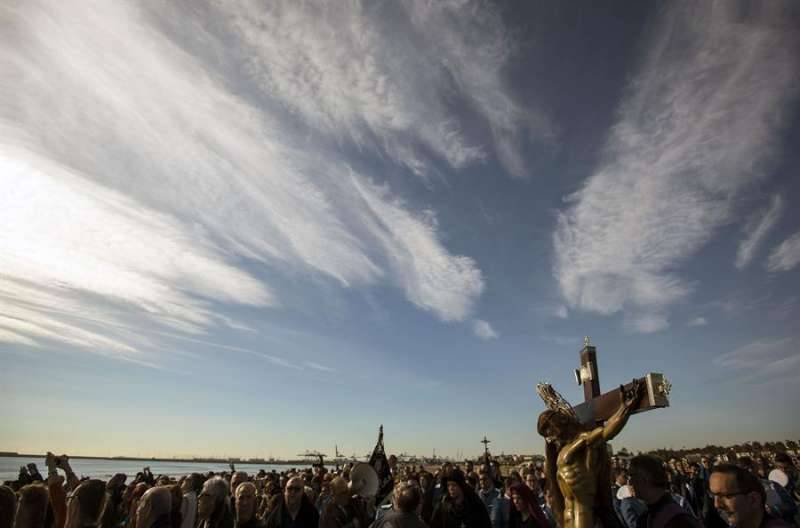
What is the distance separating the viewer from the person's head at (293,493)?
618 centimetres

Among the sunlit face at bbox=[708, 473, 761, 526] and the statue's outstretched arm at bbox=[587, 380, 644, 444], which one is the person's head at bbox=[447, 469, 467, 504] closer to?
the statue's outstretched arm at bbox=[587, 380, 644, 444]

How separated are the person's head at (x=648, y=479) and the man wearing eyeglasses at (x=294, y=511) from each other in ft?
14.1

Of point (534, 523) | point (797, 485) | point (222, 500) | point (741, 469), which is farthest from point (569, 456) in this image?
point (797, 485)

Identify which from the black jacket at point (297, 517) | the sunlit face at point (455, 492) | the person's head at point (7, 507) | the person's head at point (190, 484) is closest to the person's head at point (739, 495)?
the sunlit face at point (455, 492)

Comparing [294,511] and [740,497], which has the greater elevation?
[740,497]

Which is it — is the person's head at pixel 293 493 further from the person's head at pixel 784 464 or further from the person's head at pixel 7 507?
the person's head at pixel 784 464

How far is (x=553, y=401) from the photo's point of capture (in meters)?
4.88

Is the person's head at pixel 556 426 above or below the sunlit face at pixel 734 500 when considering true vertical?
above

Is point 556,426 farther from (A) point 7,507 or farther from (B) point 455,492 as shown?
(A) point 7,507

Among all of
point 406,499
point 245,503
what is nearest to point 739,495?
point 406,499

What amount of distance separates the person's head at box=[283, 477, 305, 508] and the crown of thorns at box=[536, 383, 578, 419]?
3.57 m

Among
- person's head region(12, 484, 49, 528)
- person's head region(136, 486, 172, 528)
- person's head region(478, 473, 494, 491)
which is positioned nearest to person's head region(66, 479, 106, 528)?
person's head region(12, 484, 49, 528)

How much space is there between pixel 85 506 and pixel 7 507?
869 mm

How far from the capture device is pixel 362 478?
7066 millimetres
